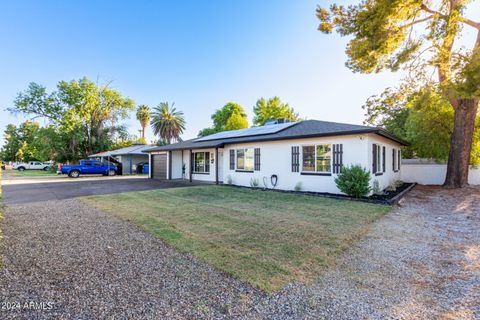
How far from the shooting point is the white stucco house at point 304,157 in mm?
9281

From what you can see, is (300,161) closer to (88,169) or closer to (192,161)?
(192,161)

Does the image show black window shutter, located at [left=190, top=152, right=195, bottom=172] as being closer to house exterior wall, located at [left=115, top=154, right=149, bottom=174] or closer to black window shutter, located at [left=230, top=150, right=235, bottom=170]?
black window shutter, located at [left=230, top=150, right=235, bottom=170]

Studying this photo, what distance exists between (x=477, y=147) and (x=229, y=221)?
16098 millimetres

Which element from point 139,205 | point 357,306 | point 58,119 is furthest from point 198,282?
point 58,119

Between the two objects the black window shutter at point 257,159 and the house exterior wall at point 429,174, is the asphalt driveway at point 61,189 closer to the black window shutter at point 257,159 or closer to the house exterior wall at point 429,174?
the black window shutter at point 257,159

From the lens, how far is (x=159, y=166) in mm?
19266

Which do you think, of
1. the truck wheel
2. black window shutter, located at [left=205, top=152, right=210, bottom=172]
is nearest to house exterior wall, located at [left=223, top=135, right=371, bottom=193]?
black window shutter, located at [left=205, top=152, right=210, bottom=172]

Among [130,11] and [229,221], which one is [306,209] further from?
[130,11]

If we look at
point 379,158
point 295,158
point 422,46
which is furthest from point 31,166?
point 422,46

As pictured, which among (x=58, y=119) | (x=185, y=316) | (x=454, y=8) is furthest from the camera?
(x=58, y=119)

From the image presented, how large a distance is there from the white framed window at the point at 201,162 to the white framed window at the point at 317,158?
7240mm

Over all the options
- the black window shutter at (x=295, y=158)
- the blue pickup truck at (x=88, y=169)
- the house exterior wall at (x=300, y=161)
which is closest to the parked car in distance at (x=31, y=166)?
the blue pickup truck at (x=88, y=169)

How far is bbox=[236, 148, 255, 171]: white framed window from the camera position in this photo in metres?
12.7

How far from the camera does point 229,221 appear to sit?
18.9 feet
